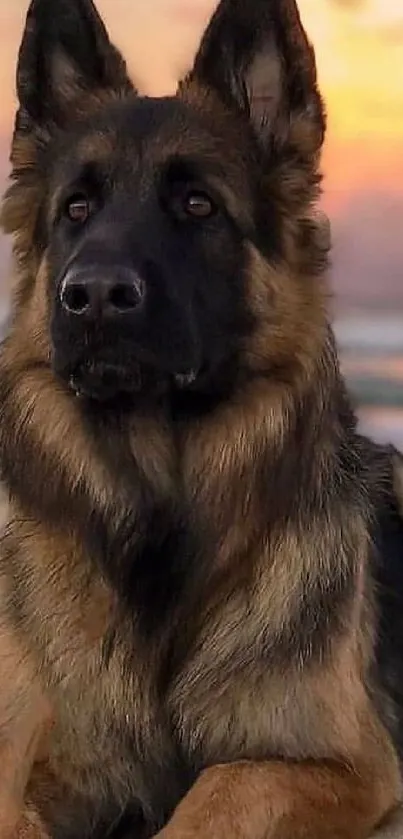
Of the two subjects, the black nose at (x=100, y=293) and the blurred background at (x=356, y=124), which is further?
the blurred background at (x=356, y=124)

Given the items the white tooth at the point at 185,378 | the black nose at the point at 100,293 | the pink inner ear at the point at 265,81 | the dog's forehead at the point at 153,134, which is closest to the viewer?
the black nose at the point at 100,293

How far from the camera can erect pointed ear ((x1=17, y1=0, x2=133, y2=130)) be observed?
2.62 metres

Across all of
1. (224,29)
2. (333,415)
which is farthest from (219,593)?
(224,29)

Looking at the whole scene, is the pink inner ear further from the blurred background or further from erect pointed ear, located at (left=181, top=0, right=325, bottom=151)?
the blurred background

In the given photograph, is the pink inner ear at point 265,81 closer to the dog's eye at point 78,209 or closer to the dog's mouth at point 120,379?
the dog's eye at point 78,209

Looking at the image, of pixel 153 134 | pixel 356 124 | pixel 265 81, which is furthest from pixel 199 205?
pixel 356 124

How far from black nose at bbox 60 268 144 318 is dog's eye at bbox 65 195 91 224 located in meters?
0.30

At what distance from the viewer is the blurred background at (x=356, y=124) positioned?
408 cm

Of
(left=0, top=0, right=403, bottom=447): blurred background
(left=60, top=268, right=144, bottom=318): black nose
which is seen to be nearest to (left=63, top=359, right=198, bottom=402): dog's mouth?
(left=60, top=268, right=144, bottom=318): black nose

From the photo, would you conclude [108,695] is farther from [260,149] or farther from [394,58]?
[394,58]

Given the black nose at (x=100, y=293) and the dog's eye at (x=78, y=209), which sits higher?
the dog's eye at (x=78, y=209)

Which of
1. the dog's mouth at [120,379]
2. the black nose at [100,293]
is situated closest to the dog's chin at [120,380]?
the dog's mouth at [120,379]

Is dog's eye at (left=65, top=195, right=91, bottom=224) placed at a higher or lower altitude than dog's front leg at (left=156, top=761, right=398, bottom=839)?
higher

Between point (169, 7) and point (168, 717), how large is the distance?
2.41 m
